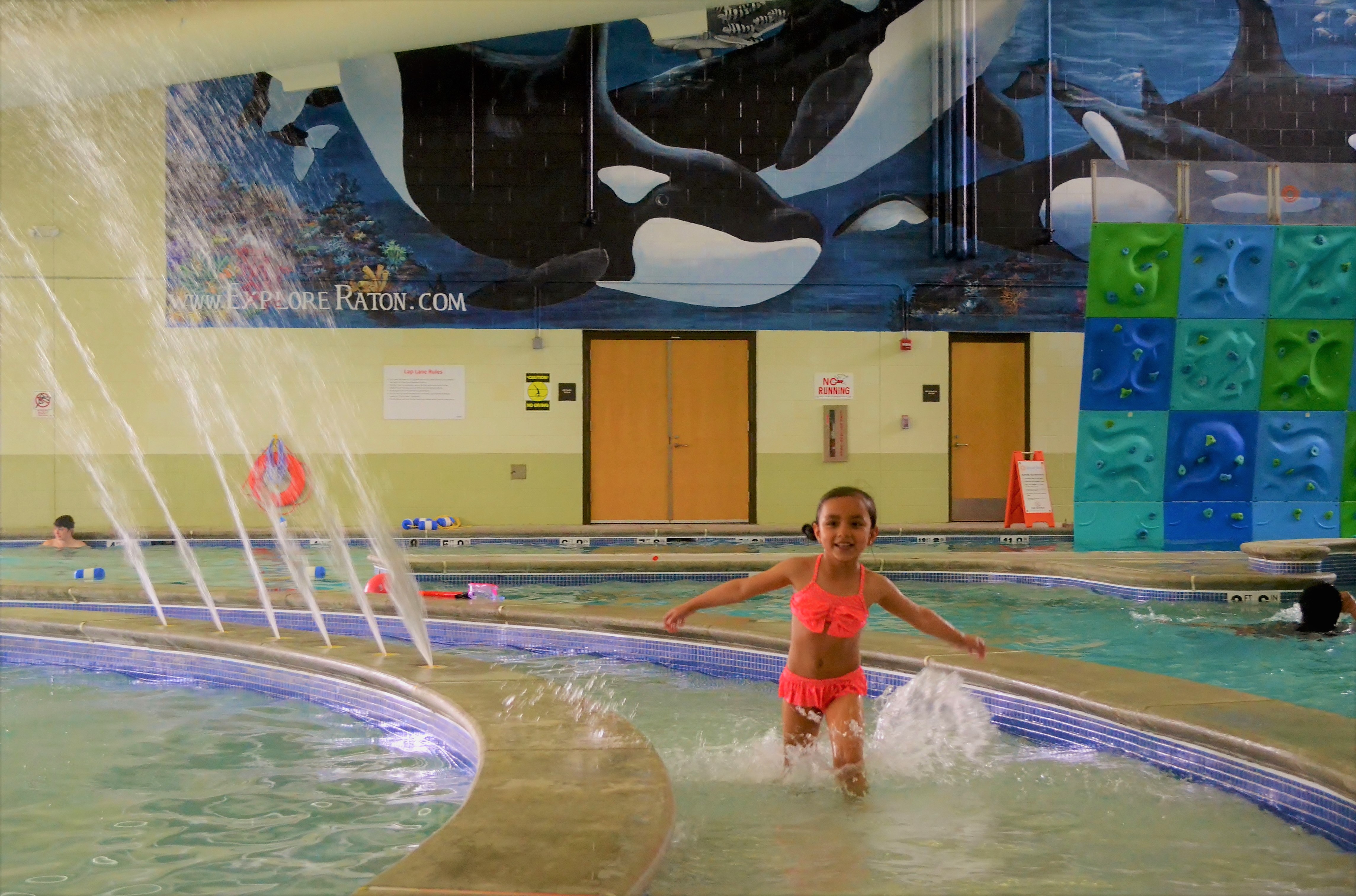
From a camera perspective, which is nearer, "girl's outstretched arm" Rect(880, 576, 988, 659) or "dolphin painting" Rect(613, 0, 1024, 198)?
"girl's outstretched arm" Rect(880, 576, 988, 659)

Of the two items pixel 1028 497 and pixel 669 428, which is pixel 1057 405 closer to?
pixel 1028 497

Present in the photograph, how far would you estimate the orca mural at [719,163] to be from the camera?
1229 cm

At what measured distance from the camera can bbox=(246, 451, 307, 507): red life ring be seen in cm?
1243

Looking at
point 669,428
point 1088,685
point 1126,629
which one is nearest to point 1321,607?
point 1126,629

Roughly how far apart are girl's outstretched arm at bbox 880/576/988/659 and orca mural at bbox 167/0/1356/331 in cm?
896

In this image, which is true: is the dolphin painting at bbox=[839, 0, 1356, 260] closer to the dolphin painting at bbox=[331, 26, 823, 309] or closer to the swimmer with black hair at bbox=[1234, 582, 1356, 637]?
the dolphin painting at bbox=[331, 26, 823, 309]

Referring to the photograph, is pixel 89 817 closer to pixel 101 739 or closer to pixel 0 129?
pixel 101 739

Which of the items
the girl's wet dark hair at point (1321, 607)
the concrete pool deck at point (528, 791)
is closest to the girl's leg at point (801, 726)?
the concrete pool deck at point (528, 791)

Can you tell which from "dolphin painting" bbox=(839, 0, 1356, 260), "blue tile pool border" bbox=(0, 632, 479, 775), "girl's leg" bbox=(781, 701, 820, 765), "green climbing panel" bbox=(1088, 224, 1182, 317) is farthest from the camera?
"dolphin painting" bbox=(839, 0, 1356, 260)

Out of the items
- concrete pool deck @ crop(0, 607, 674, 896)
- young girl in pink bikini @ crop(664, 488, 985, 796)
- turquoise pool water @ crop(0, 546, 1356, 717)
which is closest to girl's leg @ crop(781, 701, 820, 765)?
young girl in pink bikini @ crop(664, 488, 985, 796)

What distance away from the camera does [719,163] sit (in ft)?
40.8

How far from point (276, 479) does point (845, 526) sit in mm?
10339

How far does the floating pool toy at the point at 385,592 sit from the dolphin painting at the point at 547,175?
5.73 m

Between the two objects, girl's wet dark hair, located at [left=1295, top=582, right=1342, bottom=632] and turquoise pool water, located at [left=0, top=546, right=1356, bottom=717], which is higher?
girl's wet dark hair, located at [left=1295, top=582, right=1342, bottom=632]
